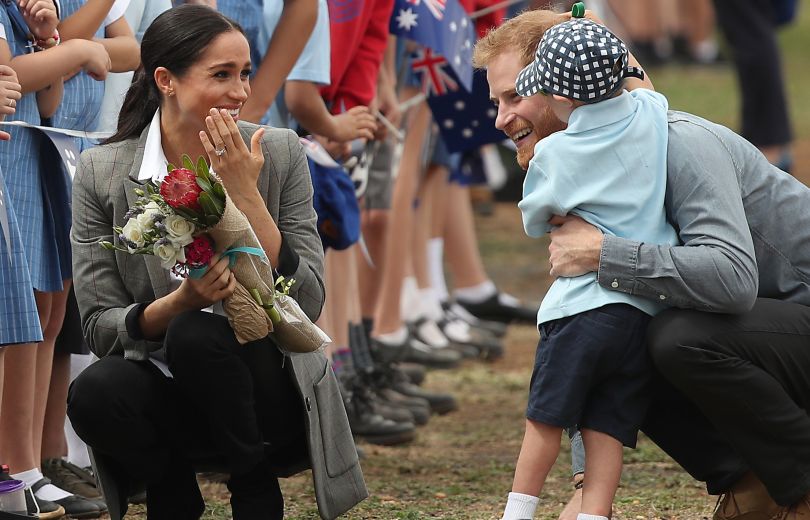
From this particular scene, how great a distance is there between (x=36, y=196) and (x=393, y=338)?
2.50 meters

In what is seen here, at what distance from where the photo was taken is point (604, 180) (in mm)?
3383

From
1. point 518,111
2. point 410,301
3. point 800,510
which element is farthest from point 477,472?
point 410,301

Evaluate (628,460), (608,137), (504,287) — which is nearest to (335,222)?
(628,460)

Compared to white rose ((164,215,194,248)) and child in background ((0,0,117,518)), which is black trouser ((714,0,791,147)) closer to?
child in background ((0,0,117,518))

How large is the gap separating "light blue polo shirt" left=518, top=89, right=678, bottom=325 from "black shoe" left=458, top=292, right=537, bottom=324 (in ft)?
13.2

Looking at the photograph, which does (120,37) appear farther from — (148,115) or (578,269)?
(578,269)

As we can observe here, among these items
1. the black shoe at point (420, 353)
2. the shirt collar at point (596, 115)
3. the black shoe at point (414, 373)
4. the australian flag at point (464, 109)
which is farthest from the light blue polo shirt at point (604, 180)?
the black shoe at point (420, 353)

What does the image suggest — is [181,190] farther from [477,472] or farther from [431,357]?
[431,357]

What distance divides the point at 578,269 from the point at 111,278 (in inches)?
41.5

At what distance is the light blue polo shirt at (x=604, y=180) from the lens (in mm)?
3381

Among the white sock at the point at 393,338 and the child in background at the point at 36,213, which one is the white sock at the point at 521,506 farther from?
the white sock at the point at 393,338

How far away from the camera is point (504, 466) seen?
4.70 metres

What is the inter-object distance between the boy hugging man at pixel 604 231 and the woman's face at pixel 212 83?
0.69 m

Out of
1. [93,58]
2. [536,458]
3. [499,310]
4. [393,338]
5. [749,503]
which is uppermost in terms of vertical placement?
[93,58]
